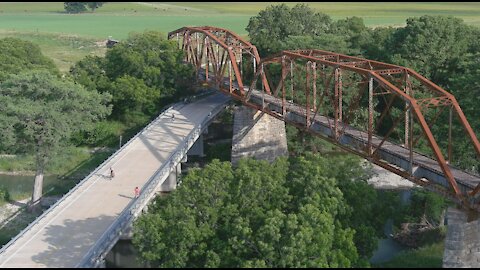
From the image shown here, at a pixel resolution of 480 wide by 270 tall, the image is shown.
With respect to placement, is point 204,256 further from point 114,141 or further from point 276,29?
point 276,29

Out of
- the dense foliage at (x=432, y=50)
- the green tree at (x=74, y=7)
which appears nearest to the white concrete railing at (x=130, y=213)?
the dense foliage at (x=432, y=50)

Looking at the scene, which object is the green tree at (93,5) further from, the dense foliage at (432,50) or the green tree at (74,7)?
the dense foliage at (432,50)

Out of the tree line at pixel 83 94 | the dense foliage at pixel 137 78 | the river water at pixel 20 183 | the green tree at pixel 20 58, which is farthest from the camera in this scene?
the green tree at pixel 20 58

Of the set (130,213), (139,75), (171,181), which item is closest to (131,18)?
(139,75)

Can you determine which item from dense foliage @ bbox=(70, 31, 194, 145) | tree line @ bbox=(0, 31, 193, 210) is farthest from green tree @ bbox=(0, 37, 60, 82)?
dense foliage @ bbox=(70, 31, 194, 145)

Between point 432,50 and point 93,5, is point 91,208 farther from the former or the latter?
point 93,5

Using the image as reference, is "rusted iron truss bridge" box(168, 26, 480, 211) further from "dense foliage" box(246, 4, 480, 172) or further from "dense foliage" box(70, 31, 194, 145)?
"dense foliage" box(70, 31, 194, 145)
